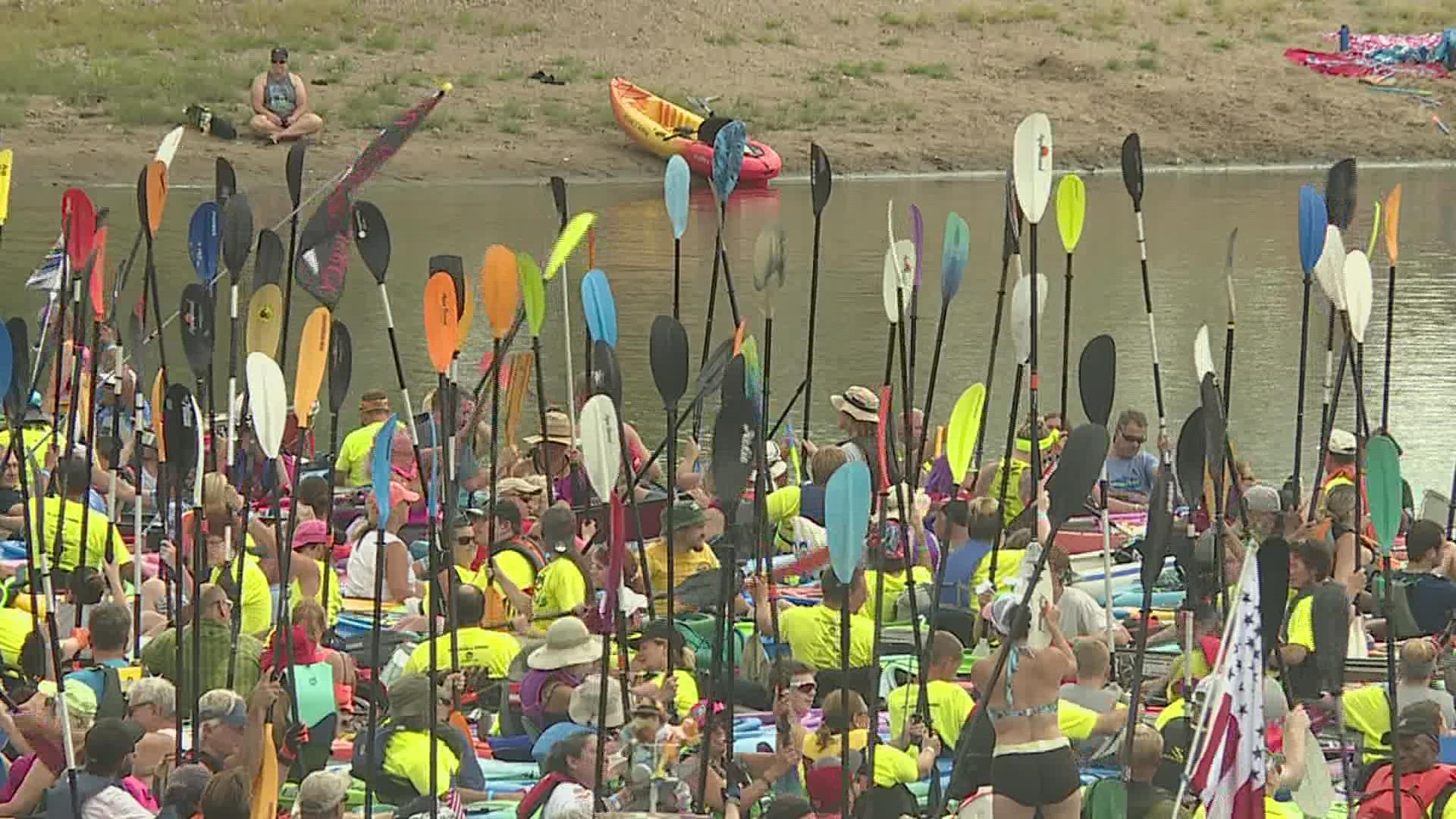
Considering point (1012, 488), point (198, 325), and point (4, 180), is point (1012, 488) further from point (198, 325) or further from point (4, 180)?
point (4, 180)

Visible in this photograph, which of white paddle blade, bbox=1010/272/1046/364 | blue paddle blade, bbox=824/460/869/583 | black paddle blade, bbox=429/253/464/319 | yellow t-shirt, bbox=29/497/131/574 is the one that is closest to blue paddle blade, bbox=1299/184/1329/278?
white paddle blade, bbox=1010/272/1046/364

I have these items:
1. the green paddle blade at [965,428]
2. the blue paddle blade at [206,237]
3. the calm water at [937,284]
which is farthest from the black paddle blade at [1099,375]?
the calm water at [937,284]

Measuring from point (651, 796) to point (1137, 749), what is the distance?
3.44ft

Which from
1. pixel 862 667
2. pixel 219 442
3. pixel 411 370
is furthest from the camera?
pixel 411 370

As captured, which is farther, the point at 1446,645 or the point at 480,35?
the point at 480,35

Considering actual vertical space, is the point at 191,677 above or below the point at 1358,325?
below

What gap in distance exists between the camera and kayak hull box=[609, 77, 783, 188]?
2023 centimetres

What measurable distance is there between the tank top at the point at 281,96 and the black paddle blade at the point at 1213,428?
1503 cm

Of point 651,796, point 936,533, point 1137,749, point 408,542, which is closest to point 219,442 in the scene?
point 408,542

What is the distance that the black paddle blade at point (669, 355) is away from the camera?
18.3ft

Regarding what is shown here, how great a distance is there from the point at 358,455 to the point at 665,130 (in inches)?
490

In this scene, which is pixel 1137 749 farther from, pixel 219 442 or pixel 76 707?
pixel 219 442

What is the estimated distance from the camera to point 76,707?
214 inches

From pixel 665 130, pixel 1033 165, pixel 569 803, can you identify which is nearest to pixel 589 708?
pixel 569 803
